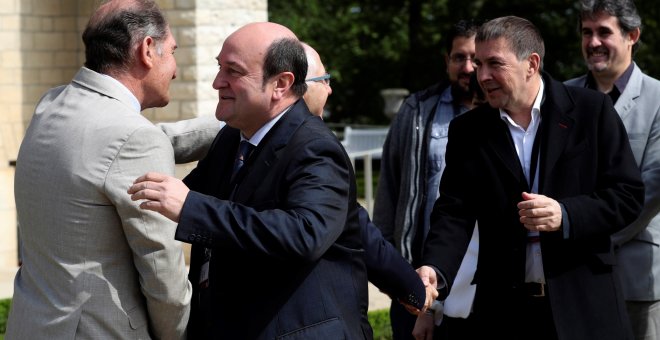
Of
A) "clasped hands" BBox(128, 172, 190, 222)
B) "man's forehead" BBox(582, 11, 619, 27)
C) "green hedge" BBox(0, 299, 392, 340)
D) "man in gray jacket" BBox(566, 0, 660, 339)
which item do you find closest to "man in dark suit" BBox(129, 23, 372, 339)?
"clasped hands" BBox(128, 172, 190, 222)

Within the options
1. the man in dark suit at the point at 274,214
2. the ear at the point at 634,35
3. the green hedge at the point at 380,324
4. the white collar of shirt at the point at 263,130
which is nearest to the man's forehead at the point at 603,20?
the ear at the point at 634,35

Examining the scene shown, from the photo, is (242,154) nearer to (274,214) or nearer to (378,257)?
(274,214)

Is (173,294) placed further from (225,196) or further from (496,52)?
(496,52)

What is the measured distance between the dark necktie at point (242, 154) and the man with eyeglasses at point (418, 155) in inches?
78.6

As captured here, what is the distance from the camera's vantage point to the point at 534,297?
445cm

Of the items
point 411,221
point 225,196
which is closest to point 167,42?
point 225,196

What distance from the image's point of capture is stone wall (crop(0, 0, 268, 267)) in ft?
38.8

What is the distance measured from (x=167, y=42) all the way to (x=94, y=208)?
65cm

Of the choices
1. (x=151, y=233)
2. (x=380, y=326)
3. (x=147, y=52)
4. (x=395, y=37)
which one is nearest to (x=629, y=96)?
(x=147, y=52)

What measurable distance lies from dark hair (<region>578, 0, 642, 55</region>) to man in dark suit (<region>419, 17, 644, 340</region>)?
105 cm

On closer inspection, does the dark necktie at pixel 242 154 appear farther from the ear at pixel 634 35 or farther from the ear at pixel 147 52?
the ear at pixel 634 35

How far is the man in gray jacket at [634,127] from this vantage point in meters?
5.13

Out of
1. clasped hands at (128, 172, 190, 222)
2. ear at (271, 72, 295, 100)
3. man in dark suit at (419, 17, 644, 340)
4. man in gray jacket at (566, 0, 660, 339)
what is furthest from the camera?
man in gray jacket at (566, 0, 660, 339)

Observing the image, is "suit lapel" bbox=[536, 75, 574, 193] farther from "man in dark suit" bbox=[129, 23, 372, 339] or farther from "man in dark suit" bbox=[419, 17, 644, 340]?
"man in dark suit" bbox=[129, 23, 372, 339]
